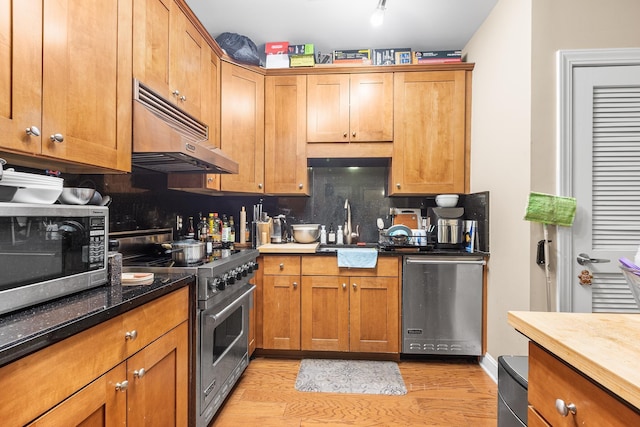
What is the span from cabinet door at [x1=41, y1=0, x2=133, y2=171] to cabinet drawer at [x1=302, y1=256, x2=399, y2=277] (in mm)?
1470

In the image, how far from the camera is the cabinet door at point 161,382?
3.53ft

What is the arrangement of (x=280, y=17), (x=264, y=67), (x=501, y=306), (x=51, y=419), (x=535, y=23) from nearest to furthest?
(x=51, y=419) → (x=535, y=23) → (x=501, y=306) → (x=280, y=17) → (x=264, y=67)

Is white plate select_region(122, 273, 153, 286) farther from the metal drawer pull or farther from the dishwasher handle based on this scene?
the dishwasher handle

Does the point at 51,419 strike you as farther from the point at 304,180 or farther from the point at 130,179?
the point at 304,180

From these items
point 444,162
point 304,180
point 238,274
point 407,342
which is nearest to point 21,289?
point 238,274

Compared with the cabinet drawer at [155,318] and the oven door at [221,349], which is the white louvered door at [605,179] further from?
the cabinet drawer at [155,318]

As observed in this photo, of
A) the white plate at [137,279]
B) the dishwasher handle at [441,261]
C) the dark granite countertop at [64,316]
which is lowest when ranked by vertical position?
the dishwasher handle at [441,261]

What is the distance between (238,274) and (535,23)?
92.8 inches

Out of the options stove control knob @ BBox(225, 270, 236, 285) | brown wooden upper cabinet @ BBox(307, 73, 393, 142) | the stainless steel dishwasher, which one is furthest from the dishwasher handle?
stove control knob @ BBox(225, 270, 236, 285)

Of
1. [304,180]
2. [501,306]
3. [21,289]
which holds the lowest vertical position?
[501,306]

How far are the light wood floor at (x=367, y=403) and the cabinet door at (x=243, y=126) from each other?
4.90 ft

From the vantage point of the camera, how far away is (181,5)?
1847 mm

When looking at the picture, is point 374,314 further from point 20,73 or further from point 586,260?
point 20,73

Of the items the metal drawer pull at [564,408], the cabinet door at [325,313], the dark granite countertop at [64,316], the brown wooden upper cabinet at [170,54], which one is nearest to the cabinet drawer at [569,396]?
the metal drawer pull at [564,408]
